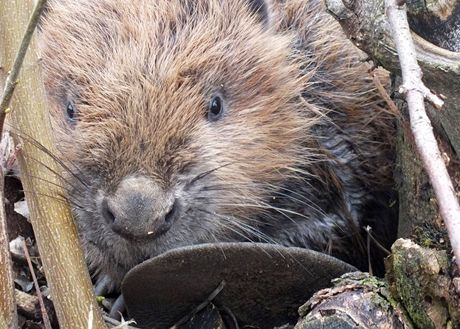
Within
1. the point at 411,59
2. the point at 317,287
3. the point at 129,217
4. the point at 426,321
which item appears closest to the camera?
the point at 411,59

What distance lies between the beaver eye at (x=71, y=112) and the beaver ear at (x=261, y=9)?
98 cm

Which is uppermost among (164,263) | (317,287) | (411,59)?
(411,59)

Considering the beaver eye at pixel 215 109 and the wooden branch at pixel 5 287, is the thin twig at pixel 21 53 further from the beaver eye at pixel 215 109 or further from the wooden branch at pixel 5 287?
the beaver eye at pixel 215 109

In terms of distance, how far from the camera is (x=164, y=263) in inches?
134

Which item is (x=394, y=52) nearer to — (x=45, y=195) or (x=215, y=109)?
(x=215, y=109)

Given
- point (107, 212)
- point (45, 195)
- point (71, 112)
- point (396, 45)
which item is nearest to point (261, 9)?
point (71, 112)

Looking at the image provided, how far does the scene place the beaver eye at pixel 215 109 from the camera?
4.00 meters

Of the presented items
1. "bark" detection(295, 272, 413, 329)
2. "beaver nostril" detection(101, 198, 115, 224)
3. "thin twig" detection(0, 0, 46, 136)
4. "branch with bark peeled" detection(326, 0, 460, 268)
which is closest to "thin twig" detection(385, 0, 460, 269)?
"branch with bark peeled" detection(326, 0, 460, 268)

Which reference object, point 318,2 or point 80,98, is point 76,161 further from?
point 318,2

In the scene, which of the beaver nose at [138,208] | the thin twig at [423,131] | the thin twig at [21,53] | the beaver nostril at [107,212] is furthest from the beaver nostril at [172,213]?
the thin twig at [423,131]

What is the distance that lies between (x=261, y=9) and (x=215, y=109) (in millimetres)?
656

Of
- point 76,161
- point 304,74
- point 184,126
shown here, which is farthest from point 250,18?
point 76,161

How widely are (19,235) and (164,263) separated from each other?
1221 mm

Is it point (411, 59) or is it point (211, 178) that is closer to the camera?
point (411, 59)
